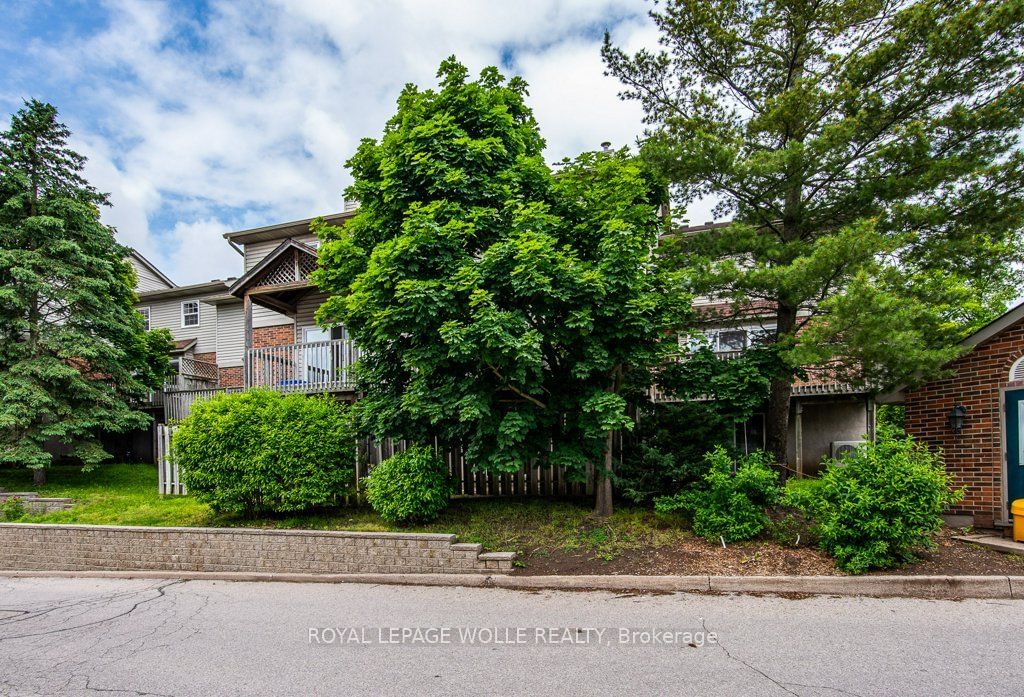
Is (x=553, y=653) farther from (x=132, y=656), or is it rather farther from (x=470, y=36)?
(x=470, y=36)

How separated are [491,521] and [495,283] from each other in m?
3.76

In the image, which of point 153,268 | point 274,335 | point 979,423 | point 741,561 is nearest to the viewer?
point 741,561

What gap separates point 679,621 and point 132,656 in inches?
208

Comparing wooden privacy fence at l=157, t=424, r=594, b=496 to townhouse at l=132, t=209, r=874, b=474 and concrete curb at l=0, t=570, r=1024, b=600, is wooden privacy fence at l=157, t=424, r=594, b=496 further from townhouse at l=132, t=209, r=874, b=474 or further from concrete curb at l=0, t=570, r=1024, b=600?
concrete curb at l=0, t=570, r=1024, b=600

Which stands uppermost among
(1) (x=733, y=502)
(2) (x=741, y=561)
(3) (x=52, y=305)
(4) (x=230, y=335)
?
(3) (x=52, y=305)

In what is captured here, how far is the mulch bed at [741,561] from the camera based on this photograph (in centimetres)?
654

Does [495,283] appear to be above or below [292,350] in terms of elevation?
above

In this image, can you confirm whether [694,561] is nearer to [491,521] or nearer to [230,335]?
[491,521]

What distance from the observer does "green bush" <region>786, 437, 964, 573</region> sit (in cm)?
630

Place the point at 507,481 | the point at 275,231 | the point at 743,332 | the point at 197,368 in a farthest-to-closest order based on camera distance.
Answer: the point at 197,368 → the point at 275,231 → the point at 743,332 → the point at 507,481

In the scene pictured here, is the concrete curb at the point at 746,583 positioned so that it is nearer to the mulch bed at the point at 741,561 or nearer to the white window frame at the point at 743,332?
the mulch bed at the point at 741,561

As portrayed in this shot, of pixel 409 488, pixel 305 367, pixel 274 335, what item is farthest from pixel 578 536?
pixel 274 335

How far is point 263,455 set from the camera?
8461 millimetres

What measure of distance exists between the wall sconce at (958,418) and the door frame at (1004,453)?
42cm
